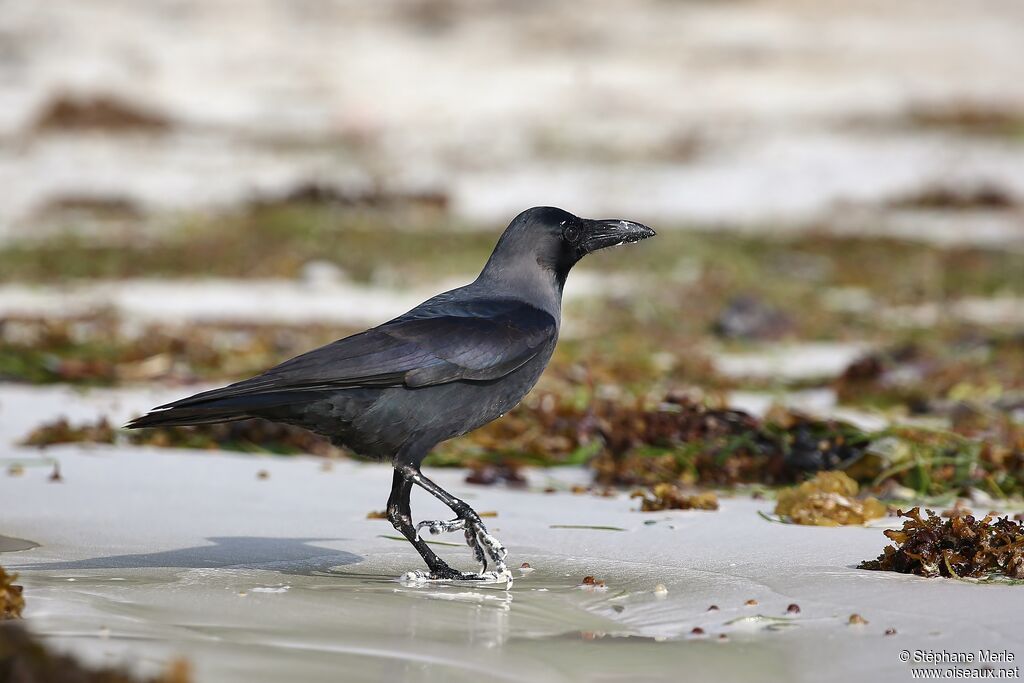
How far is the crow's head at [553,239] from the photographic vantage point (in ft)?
15.8

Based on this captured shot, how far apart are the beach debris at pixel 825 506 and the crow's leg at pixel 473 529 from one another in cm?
115

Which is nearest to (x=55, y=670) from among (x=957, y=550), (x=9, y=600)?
(x=9, y=600)

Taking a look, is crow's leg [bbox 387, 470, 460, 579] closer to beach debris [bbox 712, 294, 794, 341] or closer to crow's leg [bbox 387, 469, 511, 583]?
crow's leg [bbox 387, 469, 511, 583]

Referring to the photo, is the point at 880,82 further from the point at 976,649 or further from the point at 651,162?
the point at 976,649

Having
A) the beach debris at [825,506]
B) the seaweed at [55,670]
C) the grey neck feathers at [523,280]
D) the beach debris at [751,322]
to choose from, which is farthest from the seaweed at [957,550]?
the beach debris at [751,322]

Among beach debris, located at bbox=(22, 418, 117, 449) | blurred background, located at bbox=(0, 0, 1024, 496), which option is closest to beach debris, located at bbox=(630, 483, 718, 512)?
blurred background, located at bbox=(0, 0, 1024, 496)

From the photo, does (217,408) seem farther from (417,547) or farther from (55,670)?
(55,670)

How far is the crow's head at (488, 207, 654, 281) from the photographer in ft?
15.8

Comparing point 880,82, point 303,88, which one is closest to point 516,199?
point 303,88

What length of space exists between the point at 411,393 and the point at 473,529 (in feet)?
1.50

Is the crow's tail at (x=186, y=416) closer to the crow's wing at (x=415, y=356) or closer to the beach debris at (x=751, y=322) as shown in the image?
the crow's wing at (x=415, y=356)

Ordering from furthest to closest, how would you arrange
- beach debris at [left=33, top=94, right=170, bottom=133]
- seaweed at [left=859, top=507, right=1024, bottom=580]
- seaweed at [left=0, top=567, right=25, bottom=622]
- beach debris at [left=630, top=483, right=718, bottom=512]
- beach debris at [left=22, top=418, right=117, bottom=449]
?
beach debris at [left=33, top=94, right=170, bottom=133] → beach debris at [left=22, top=418, right=117, bottom=449] → beach debris at [left=630, top=483, right=718, bottom=512] → seaweed at [left=859, top=507, right=1024, bottom=580] → seaweed at [left=0, top=567, right=25, bottom=622]

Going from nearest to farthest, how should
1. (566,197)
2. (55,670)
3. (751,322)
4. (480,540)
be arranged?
1. (55,670)
2. (480,540)
3. (751,322)
4. (566,197)

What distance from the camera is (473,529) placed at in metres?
4.26
